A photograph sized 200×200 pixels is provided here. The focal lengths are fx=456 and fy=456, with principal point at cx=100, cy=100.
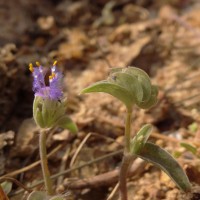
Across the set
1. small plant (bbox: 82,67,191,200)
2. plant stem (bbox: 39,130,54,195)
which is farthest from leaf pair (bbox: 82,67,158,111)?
plant stem (bbox: 39,130,54,195)

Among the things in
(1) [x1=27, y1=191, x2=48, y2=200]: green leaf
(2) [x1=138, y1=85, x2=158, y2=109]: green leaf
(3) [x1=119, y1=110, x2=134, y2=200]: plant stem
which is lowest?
(1) [x1=27, y1=191, x2=48, y2=200]: green leaf

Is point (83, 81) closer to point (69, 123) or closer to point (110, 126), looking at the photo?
point (110, 126)

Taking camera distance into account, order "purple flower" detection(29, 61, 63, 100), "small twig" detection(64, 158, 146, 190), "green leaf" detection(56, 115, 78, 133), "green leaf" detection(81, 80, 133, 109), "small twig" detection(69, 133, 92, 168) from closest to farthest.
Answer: "green leaf" detection(81, 80, 133, 109) < "purple flower" detection(29, 61, 63, 100) < "green leaf" detection(56, 115, 78, 133) < "small twig" detection(64, 158, 146, 190) < "small twig" detection(69, 133, 92, 168)

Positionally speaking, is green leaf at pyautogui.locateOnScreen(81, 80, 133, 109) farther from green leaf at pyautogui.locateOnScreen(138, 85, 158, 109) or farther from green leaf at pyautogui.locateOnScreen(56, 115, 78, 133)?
green leaf at pyautogui.locateOnScreen(56, 115, 78, 133)

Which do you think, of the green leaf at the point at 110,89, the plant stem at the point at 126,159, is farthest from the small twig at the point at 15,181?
the green leaf at the point at 110,89

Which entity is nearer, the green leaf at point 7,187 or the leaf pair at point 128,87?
the leaf pair at point 128,87

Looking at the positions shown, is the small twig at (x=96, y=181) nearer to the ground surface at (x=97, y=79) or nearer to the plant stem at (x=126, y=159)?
the ground surface at (x=97, y=79)

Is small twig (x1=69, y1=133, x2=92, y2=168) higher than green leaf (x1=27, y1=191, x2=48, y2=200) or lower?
higher
